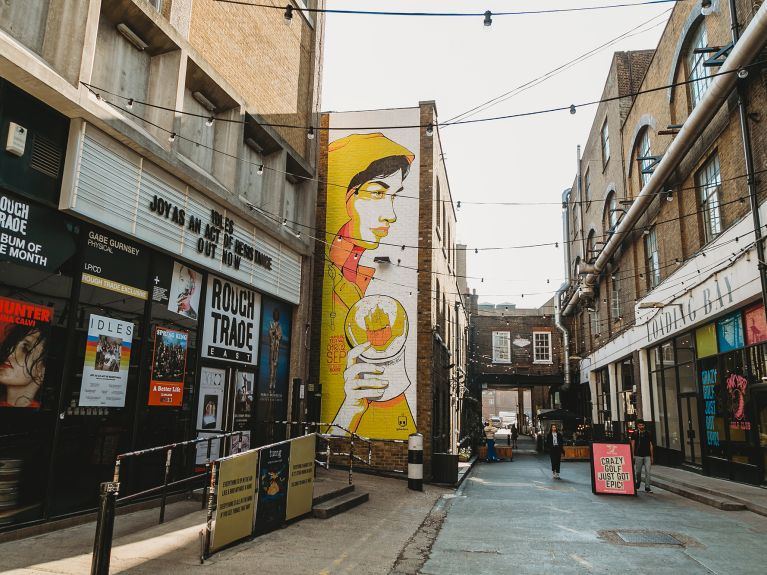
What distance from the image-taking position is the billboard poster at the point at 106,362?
8016 mm

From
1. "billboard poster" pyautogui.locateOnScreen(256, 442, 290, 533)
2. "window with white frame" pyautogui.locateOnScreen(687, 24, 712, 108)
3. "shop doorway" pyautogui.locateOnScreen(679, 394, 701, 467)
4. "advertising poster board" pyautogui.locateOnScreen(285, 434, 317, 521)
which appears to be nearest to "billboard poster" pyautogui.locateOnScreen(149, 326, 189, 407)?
"advertising poster board" pyautogui.locateOnScreen(285, 434, 317, 521)

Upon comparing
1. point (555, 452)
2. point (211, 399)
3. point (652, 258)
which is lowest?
point (555, 452)

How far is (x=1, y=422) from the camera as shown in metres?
6.70

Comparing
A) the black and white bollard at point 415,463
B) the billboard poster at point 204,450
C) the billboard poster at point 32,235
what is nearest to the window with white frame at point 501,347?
the black and white bollard at point 415,463

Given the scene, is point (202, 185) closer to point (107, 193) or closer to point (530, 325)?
point (107, 193)

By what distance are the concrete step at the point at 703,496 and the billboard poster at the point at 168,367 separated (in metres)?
10.2

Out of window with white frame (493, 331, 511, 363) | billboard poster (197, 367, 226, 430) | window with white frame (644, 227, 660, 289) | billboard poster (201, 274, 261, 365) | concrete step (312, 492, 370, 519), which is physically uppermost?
window with white frame (644, 227, 660, 289)

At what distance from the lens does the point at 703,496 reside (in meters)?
12.0

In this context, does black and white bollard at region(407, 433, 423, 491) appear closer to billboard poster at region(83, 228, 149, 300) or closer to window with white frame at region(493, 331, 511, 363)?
billboard poster at region(83, 228, 149, 300)

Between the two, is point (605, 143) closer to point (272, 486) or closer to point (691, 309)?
point (691, 309)

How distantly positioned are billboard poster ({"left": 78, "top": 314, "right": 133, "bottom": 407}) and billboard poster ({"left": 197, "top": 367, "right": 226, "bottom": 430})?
7.16ft

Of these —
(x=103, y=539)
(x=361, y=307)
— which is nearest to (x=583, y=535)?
(x=103, y=539)

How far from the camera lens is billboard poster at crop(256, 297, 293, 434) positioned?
43.9 ft

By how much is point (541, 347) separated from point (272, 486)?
35.5m
